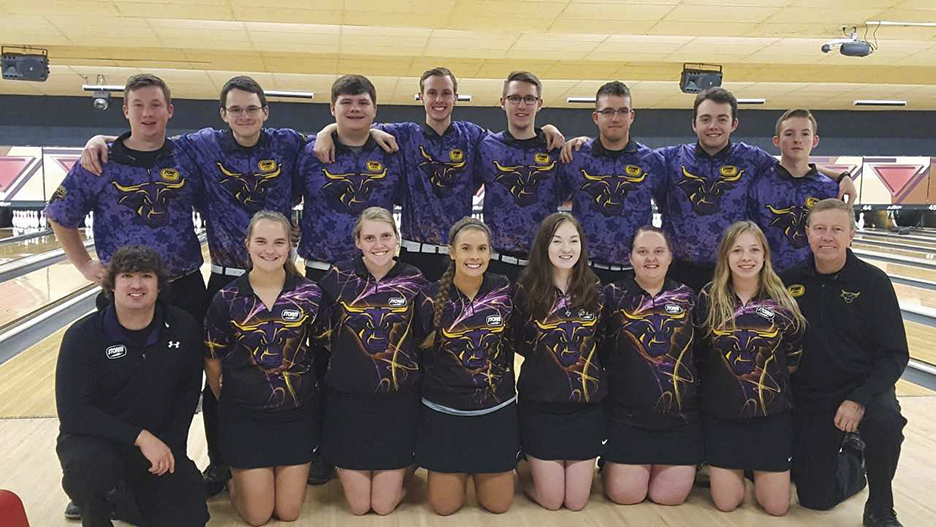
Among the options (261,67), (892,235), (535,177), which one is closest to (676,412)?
(535,177)

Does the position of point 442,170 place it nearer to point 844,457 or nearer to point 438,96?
point 438,96

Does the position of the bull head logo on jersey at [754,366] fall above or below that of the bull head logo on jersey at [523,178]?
below

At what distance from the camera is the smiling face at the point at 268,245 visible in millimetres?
1945

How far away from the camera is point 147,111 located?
2123mm

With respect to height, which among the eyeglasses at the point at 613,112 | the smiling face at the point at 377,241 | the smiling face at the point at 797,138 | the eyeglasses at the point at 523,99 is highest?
the eyeglasses at the point at 523,99

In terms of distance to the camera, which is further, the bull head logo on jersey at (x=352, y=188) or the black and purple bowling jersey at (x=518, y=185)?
the black and purple bowling jersey at (x=518, y=185)

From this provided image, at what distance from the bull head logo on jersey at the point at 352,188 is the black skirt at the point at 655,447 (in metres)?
1.05

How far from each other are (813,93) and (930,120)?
321 cm

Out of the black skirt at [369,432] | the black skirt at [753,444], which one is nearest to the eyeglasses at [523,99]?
the black skirt at [369,432]

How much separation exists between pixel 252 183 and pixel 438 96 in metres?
0.66

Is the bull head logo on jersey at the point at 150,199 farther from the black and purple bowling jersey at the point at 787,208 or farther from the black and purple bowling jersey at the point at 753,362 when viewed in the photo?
the black and purple bowling jersey at the point at 787,208

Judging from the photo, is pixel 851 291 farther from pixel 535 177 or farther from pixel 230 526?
pixel 230 526

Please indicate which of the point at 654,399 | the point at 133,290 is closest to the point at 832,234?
the point at 654,399

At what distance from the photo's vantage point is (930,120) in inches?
445
